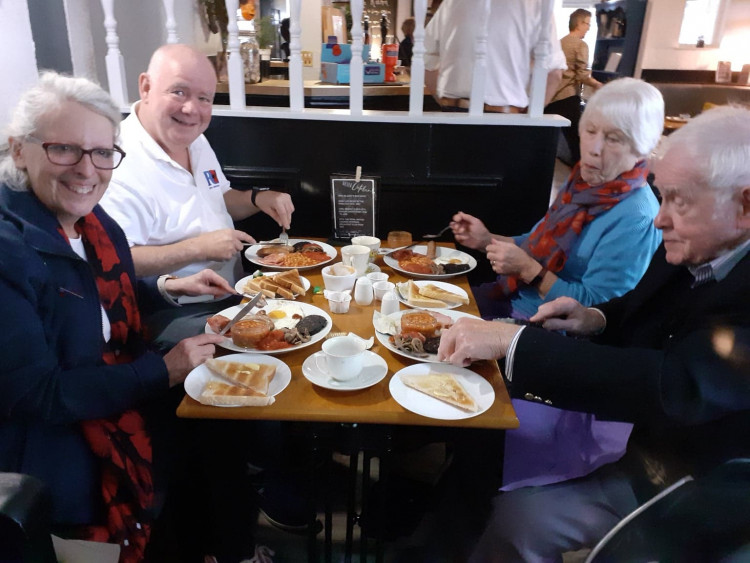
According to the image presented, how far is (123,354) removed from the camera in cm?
151

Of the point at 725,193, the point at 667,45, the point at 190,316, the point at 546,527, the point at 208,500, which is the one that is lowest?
the point at 208,500

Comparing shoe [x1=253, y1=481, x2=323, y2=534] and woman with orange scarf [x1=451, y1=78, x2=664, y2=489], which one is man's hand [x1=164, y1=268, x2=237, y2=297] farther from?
woman with orange scarf [x1=451, y1=78, x2=664, y2=489]

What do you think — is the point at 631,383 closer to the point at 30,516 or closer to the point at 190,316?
the point at 30,516

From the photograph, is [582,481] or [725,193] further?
[582,481]

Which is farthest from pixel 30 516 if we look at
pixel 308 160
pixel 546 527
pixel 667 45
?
pixel 667 45

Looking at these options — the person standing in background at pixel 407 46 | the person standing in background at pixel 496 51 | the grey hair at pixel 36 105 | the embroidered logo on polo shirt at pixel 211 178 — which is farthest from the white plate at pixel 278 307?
the person standing in background at pixel 407 46

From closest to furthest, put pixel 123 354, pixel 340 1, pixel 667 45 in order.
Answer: pixel 123 354
pixel 340 1
pixel 667 45

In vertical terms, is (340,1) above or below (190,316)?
above

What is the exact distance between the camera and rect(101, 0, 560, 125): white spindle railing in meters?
2.27

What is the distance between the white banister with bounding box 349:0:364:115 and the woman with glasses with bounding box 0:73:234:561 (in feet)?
4.00

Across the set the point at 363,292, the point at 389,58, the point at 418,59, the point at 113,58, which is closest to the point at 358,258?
the point at 363,292

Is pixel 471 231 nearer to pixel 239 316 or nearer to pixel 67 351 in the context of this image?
A: pixel 239 316

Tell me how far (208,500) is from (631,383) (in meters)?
1.34

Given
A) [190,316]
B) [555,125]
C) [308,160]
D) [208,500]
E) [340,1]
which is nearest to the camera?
[208,500]
